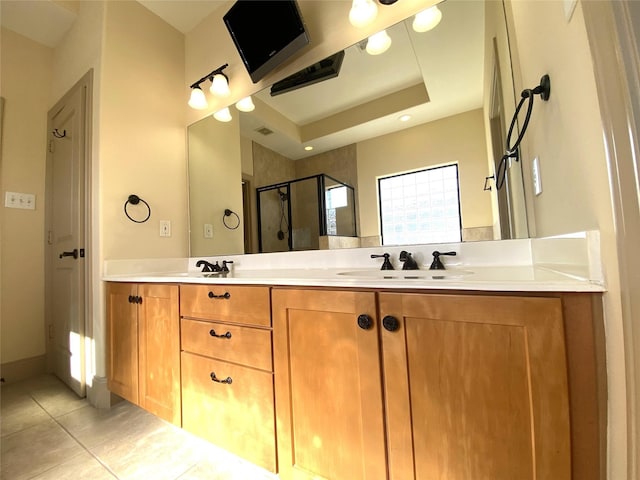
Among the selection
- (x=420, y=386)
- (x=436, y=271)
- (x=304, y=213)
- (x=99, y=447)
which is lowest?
(x=99, y=447)

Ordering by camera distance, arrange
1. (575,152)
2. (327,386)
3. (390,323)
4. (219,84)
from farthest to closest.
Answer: (219,84), (327,386), (390,323), (575,152)

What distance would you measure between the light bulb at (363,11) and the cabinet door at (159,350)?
154cm

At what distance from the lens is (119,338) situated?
1.51 metres

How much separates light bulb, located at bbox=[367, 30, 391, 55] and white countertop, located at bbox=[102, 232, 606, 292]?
3.26ft

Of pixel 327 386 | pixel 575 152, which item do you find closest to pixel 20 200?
pixel 327 386

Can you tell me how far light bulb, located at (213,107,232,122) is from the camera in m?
1.92

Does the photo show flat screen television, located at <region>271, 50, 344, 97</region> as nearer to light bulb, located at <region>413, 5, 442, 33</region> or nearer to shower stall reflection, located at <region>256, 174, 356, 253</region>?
light bulb, located at <region>413, 5, 442, 33</region>

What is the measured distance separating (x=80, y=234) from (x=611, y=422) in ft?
8.10

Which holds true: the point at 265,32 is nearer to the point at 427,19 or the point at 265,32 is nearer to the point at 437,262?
the point at 427,19

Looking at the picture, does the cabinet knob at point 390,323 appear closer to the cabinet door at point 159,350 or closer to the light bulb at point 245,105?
the cabinet door at point 159,350

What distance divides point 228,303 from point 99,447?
1016mm

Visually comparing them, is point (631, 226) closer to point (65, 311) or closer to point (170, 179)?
point (170, 179)

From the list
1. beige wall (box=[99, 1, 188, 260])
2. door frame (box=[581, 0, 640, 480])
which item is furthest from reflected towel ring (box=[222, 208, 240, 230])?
door frame (box=[581, 0, 640, 480])

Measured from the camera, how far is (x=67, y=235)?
74.1 inches
